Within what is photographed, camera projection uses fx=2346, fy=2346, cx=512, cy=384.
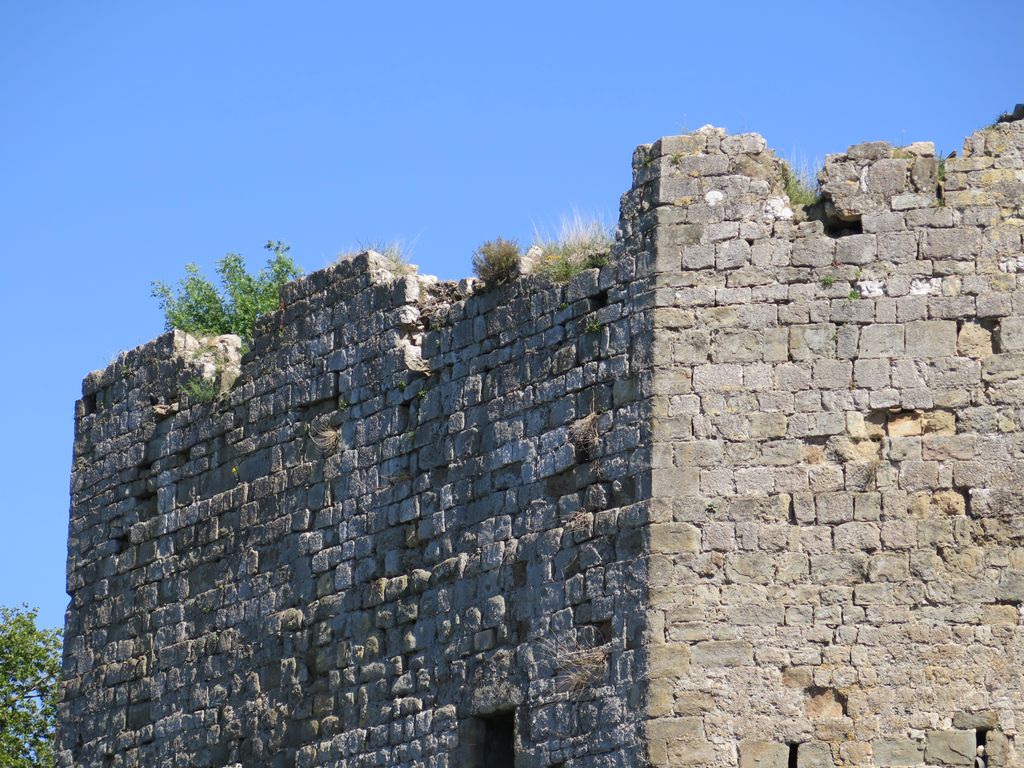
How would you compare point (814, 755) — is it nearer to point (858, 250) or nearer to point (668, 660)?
point (668, 660)

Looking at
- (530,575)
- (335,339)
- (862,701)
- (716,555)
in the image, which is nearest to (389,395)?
(335,339)

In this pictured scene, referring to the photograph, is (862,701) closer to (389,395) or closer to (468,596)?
(468,596)

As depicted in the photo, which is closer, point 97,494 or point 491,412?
point 491,412

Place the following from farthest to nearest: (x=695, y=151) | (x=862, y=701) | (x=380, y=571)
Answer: (x=380, y=571) → (x=695, y=151) → (x=862, y=701)

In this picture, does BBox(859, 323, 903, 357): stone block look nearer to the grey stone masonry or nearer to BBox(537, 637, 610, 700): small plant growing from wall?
the grey stone masonry

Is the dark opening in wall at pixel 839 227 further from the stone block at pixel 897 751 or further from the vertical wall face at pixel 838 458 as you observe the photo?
the stone block at pixel 897 751

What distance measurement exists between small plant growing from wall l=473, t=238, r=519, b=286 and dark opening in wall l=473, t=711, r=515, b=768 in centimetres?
303

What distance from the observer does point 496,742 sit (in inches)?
617

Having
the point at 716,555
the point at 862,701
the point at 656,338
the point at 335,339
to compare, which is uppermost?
the point at 335,339

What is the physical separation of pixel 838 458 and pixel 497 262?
308cm

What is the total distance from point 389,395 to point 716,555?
360cm

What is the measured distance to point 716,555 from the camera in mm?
14383

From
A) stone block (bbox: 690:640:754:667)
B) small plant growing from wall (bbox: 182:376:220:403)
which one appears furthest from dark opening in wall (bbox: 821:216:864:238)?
small plant growing from wall (bbox: 182:376:220:403)

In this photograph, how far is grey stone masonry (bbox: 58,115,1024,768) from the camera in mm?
14141
